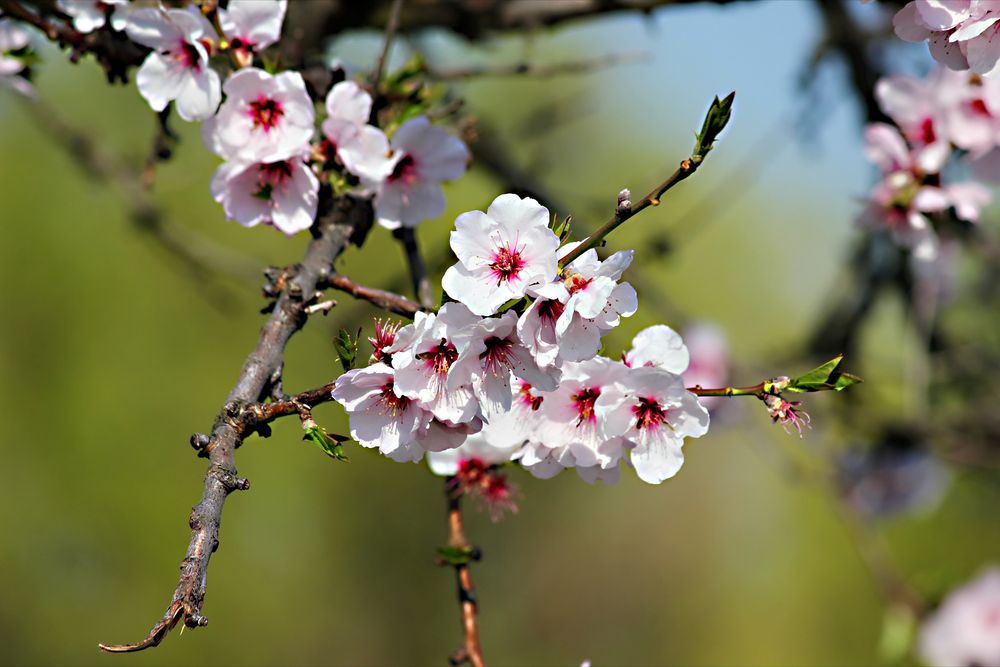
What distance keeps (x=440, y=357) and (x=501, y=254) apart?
14 cm

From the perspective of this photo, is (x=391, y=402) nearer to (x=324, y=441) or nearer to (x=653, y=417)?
(x=324, y=441)

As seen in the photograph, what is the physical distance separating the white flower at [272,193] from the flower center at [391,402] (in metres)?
0.33

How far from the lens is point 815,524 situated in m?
→ 12.4

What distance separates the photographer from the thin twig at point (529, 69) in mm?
1871

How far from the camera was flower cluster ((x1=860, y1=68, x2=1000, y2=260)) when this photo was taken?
1.68 m

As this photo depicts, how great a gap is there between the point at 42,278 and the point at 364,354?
906 cm

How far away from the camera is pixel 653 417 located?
1.08 meters

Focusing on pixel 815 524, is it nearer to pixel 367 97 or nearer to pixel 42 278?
pixel 42 278

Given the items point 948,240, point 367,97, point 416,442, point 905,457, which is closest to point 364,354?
point 416,442

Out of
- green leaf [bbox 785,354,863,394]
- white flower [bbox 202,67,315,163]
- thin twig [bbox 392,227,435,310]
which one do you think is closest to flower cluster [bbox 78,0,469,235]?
white flower [bbox 202,67,315,163]

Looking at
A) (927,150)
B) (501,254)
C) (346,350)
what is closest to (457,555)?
(346,350)

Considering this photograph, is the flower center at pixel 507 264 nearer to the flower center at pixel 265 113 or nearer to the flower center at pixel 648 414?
the flower center at pixel 648 414

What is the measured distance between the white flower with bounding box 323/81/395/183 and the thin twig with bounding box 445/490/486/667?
0.49 m

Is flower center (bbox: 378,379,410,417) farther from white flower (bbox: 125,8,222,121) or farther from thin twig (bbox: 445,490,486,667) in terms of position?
white flower (bbox: 125,8,222,121)
